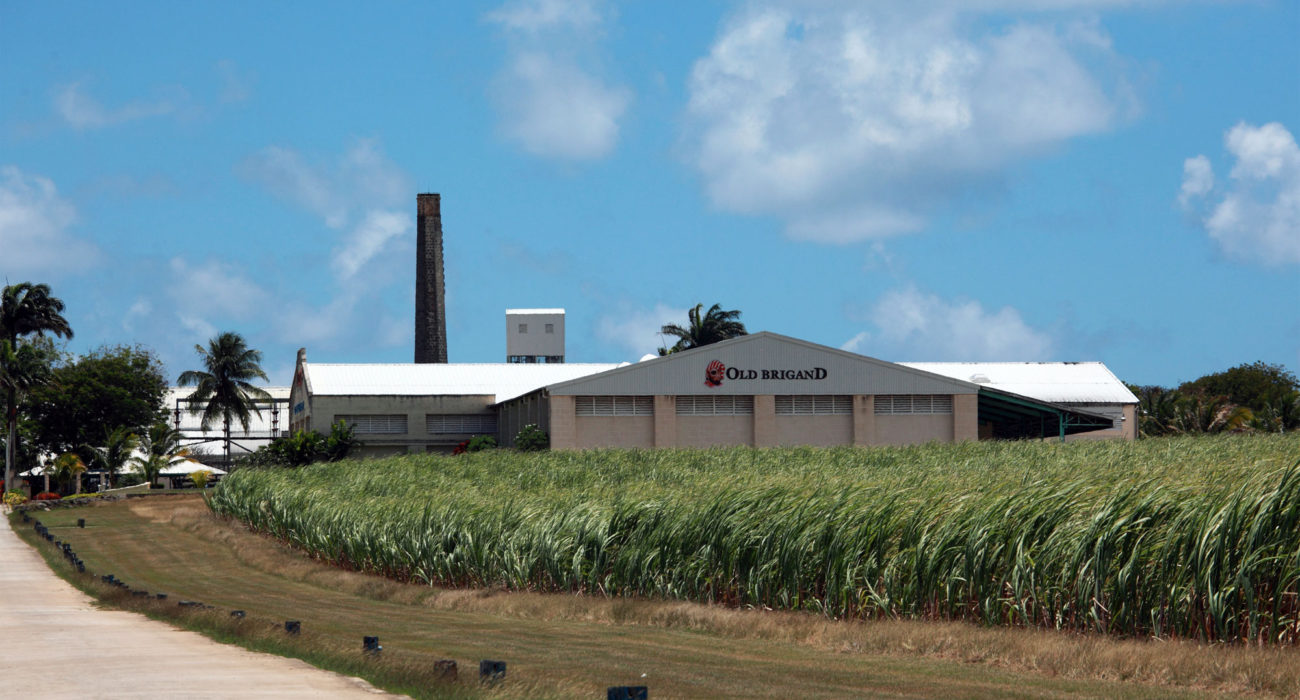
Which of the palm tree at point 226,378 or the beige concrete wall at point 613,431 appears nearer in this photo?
the beige concrete wall at point 613,431

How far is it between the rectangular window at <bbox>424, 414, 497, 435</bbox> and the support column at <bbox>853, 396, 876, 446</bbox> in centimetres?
2381

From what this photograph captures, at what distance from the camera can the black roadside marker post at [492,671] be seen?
13141 mm

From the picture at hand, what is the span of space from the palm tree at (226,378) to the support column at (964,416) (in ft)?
162

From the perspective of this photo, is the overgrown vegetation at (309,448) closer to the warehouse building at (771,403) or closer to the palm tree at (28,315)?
the warehouse building at (771,403)

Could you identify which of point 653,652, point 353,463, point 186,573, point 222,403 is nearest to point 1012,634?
point 653,652

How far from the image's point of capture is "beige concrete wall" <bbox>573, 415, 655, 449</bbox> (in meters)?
60.7

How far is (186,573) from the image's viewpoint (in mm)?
35938

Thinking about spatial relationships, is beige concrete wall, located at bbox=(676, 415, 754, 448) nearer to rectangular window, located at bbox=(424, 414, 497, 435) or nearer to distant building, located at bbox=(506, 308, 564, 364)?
rectangular window, located at bbox=(424, 414, 497, 435)

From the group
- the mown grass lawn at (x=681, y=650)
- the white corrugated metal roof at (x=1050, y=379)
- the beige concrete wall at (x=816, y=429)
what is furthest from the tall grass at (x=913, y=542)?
the white corrugated metal roof at (x=1050, y=379)

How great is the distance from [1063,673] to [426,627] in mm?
10307

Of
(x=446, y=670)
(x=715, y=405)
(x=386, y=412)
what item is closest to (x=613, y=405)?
(x=715, y=405)

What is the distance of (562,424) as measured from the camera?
198 feet

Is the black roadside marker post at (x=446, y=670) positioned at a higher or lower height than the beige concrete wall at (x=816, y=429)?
lower

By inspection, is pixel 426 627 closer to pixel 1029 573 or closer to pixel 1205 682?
pixel 1029 573
